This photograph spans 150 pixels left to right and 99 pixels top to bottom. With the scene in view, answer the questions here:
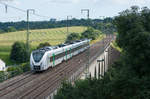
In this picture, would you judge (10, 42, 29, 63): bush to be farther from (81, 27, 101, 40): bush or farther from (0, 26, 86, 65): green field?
(0, 26, 86, 65): green field

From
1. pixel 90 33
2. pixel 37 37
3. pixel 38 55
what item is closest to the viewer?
pixel 38 55

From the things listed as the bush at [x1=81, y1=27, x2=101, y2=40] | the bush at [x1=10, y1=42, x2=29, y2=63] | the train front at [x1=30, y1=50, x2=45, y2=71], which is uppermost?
the bush at [x1=81, y1=27, x2=101, y2=40]

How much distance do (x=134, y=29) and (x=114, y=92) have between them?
4.16 meters

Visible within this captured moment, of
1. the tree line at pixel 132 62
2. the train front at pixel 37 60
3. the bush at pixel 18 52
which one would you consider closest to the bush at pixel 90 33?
the bush at pixel 18 52

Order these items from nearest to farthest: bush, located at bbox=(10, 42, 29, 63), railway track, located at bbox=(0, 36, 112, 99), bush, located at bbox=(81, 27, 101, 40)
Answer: railway track, located at bbox=(0, 36, 112, 99)
bush, located at bbox=(10, 42, 29, 63)
bush, located at bbox=(81, 27, 101, 40)

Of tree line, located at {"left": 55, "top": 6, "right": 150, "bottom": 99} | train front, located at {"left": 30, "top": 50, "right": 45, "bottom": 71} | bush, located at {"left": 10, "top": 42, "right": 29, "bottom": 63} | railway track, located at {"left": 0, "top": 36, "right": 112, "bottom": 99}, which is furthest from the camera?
bush, located at {"left": 10, "top": 42, "right": 29, "bottom": 63}

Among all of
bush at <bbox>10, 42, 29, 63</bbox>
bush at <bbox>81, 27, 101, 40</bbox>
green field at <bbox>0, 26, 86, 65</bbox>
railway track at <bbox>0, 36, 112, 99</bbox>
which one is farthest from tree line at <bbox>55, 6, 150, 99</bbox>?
green field at <bbox>0, 26, 86, 65</bbox>

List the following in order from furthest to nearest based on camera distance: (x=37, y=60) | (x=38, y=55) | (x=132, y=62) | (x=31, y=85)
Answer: (x=38, y=55) → (x=37, y=60) → (x=31, y=85) → (x=132, y=62)

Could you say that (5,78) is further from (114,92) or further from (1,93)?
(114,92)

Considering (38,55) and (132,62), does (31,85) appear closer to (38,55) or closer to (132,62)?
(38,55)

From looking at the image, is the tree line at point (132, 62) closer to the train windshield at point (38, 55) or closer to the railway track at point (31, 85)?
the railway track at point (31, 85)

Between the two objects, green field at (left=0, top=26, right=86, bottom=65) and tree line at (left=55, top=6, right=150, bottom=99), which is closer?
tree line at (left=55, top=6, right=150, bottom=99)

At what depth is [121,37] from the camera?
16359 millimetres

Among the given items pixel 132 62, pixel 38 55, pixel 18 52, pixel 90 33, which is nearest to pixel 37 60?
pixel 38 55
